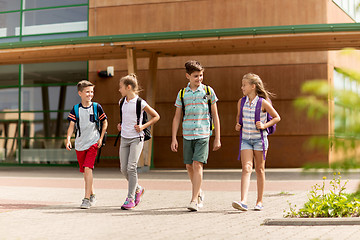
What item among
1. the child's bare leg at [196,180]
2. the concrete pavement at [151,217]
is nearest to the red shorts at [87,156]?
the concrete pavement at [151,217]

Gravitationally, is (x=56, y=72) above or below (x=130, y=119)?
above

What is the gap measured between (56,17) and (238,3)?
275 inches

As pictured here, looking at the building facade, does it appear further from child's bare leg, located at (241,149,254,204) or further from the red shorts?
child's bare leg, located at (241,149,254,204)

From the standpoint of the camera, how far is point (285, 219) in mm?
5812

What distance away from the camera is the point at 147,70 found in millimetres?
19312

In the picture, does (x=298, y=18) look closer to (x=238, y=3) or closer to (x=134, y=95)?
(x=238, y=3)

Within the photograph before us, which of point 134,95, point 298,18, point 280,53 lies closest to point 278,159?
point 280,53

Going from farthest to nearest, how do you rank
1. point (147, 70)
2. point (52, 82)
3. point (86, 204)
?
point (52, 82) < point (147, 70) < point (86, 204)

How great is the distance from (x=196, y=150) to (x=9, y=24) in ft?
53.1

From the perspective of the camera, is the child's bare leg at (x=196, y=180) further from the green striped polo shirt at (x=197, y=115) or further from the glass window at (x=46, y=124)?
the glass window at (x=46, y=124)

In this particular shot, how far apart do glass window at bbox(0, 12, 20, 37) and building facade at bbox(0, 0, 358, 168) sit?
0.04 meters

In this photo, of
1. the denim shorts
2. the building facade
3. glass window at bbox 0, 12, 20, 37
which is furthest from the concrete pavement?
glass window at bbox 0, 12, 20, 37

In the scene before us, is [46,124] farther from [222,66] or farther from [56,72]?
[222,66]

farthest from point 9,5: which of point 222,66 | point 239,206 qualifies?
point 239,206
